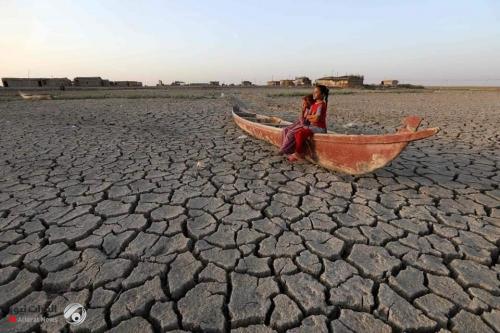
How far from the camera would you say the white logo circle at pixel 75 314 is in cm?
154

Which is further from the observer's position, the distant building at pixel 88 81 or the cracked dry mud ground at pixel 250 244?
the distant building at pixel 88 81

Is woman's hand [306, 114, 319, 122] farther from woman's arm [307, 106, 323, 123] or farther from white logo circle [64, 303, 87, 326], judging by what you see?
white logo circle [64, 303, 87, 326]

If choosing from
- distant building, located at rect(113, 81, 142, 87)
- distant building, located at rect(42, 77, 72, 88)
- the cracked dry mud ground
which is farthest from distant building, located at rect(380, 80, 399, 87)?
the cracked dry mud ground

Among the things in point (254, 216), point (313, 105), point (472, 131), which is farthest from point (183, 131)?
A: point (472, 131)

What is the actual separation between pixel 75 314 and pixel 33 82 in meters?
30.2

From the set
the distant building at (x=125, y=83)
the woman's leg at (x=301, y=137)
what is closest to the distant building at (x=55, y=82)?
the distant building at (x=125, y=83)

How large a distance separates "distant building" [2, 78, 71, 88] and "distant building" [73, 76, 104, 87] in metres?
1.32

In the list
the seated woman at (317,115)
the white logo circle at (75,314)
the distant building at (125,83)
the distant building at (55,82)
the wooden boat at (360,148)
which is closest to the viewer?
the white logo circle at (75,314)

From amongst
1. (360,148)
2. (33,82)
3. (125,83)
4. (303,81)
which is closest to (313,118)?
(360,148)

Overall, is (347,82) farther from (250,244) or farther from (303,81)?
(250,244)

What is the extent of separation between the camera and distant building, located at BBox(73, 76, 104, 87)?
2727 centimetres

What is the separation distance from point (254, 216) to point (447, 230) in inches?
67.7

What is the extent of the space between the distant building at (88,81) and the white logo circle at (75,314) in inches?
1244

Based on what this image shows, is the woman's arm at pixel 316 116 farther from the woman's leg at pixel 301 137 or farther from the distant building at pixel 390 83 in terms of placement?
the distant building at pixel 390 83
